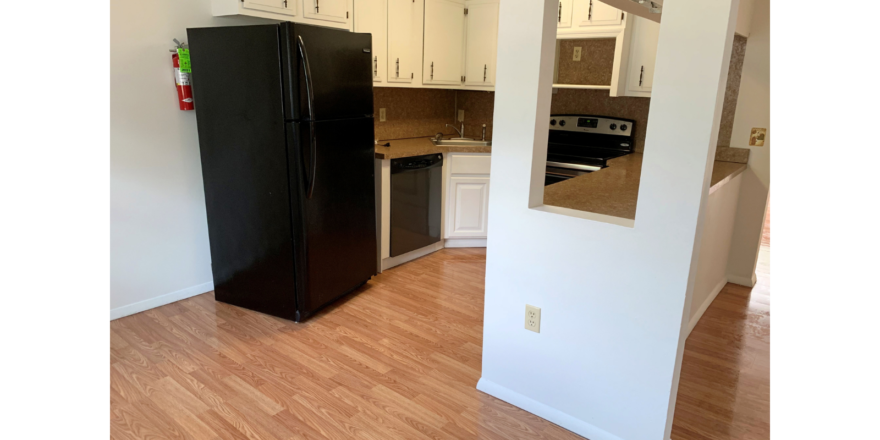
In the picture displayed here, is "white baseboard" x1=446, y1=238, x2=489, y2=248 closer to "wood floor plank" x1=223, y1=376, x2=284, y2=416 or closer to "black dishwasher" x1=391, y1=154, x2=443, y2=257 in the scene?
"black dishwasher" x1=391, y1=154, x2=443, y2=257

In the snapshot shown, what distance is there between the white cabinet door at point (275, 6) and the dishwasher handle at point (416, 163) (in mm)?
1127

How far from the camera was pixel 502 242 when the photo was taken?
2.07 m

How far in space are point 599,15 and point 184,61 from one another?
2646mm

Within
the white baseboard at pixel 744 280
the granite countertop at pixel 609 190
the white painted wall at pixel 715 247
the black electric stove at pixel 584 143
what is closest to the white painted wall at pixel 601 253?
the granite countertop at pixel 609 190

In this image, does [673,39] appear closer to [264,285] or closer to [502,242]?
[502,242]

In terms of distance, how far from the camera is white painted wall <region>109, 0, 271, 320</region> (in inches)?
104

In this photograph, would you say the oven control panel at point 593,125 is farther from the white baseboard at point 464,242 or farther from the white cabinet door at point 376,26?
the white cabinet door at point 376,26

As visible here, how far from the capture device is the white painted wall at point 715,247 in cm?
283

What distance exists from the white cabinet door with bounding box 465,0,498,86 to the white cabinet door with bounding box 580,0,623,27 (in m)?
0.82

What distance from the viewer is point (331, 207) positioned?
2.92m

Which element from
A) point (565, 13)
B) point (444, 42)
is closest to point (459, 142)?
point (444, 42)

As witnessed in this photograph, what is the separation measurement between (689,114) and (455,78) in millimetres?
2986
